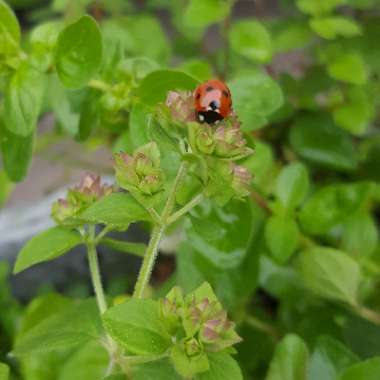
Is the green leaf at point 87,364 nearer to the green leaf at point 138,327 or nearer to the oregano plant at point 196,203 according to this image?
the oregano plant at point 196,203

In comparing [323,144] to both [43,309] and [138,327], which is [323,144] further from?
[138,327]

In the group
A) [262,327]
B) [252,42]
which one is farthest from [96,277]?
[252,42]

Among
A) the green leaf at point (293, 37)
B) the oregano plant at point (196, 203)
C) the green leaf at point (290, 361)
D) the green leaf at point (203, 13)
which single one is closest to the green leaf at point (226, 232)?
the oregano plant at point (196, 203)

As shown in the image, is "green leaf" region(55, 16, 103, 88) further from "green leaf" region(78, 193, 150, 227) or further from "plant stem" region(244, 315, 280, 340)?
"plant stem" region(244, 315, 280, 340)

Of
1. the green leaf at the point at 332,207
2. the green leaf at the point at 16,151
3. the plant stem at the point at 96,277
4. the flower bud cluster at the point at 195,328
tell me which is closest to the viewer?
the flower bud cluster at the point at 195,328

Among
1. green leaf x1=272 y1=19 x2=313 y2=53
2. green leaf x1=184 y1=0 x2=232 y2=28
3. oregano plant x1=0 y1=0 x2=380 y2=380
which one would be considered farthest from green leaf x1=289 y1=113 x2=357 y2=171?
green leaf x1=184 y1=0 x2=232 y2=28

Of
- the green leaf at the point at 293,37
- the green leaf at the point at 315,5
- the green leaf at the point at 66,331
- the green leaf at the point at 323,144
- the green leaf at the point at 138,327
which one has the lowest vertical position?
the green leaf at the point at 323,144
